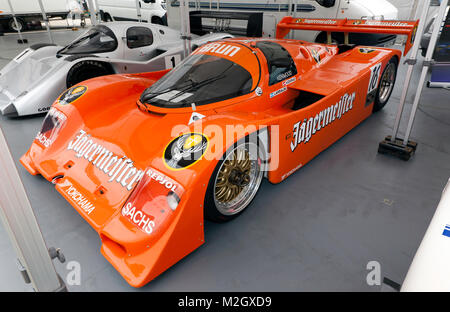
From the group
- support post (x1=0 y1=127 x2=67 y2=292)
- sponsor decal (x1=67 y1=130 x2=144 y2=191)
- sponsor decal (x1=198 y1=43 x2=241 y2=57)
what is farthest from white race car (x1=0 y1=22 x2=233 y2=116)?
support post (x1=0 y1=127 x2=67 y2=292)

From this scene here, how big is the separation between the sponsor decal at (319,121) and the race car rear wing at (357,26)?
4.48 ft

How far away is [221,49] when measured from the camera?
297 cm

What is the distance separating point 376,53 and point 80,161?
3734mm

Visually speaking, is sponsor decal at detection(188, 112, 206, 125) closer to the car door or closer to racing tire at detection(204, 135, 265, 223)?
racing tire at detection(204, 135, 265, 223)

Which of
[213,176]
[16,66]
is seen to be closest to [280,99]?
[213,176]

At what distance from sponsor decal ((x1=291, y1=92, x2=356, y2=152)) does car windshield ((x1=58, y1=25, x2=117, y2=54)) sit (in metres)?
3.82

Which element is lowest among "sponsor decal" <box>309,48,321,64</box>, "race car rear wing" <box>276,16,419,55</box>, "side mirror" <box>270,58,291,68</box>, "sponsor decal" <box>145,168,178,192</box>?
"sponsor decal" <box>145,168,178,192</box>

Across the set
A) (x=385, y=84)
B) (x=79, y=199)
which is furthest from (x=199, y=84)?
(x=385, y=84)

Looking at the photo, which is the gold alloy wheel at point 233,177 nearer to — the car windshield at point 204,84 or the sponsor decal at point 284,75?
the car windshield at point 204,84

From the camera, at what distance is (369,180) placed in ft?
9.36

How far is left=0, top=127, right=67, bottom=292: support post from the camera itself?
1067 millimetres

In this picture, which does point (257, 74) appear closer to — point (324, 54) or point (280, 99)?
point (280, 99)

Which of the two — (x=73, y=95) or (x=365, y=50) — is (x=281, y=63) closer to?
(x=365, y=50)
